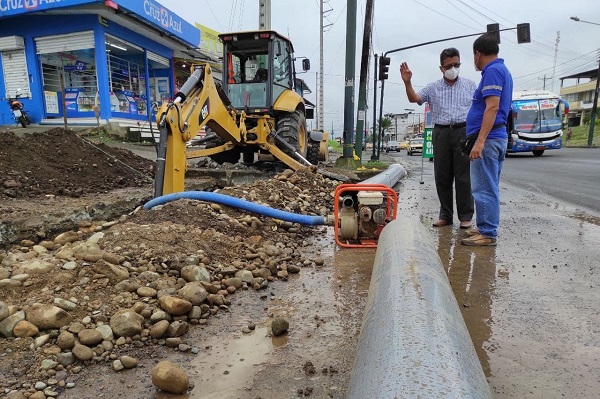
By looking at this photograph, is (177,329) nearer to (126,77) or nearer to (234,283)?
(234,283)

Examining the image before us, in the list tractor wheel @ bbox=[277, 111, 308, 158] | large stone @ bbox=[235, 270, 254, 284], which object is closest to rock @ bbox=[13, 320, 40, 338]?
large stone @ bbox=[235, 270, 254, 284]

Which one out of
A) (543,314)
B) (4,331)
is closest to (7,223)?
(4,331)

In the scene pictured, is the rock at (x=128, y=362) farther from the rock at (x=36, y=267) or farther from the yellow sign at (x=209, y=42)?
the yellow sign at (x=209, y=42)

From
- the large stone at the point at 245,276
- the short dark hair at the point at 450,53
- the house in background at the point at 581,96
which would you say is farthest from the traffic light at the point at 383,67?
the house in background at the point at 581,96

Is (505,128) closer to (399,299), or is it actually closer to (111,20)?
(399,299)

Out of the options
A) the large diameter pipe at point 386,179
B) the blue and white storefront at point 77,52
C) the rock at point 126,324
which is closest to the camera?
the rock at point 126,324

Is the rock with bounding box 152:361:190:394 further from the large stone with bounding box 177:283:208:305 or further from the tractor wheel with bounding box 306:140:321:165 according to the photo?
Answer: the tractor wheel with bounding box 306:140:321:165

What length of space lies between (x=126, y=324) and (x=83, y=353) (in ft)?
0.77

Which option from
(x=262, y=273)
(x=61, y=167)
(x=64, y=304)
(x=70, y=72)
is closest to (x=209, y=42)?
(x=70, y=72)

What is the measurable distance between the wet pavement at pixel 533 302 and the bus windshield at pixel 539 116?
16255 millimetres

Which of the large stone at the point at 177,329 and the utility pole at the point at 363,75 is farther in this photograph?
the utility pole at the point at 363,75

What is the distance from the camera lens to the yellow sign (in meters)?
21.2

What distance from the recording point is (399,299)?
1.63 meters

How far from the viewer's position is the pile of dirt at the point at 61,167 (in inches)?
212
